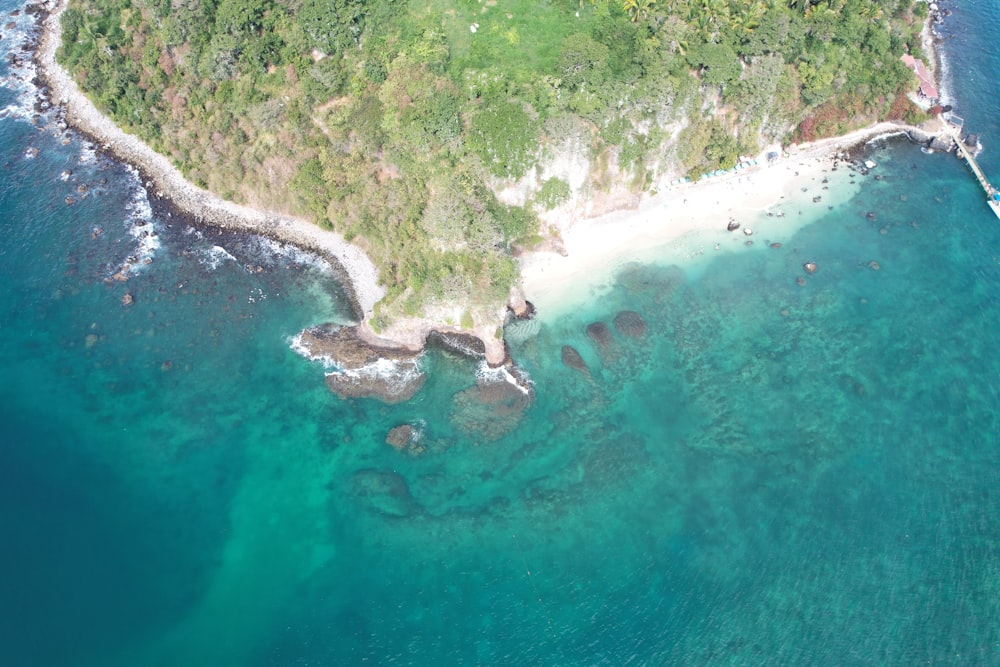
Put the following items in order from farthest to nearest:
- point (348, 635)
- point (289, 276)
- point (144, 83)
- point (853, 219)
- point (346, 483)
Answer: point (144, 83) → point (853, 219) → point (289, 276) → point (346, 483) → point (348, 635)

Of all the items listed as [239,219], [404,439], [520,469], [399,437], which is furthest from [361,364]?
[239,219]

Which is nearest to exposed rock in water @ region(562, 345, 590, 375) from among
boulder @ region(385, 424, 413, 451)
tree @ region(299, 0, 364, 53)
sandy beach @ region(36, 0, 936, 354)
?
sandy beach @ region(36, 0, 936, 354)

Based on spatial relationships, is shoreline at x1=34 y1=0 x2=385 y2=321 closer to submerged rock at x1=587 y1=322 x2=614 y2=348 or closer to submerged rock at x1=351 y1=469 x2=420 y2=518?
submerged rock at x1=351 y1=469 x2=420 y2=518

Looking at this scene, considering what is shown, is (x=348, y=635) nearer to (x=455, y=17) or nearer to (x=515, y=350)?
(x=515, y=350)

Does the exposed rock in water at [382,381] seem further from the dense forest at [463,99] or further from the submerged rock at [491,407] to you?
the dense forest at [463,99]

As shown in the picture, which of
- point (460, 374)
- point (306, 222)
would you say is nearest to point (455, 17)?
point (306, 222)

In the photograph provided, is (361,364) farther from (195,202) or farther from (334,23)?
(334,23)
